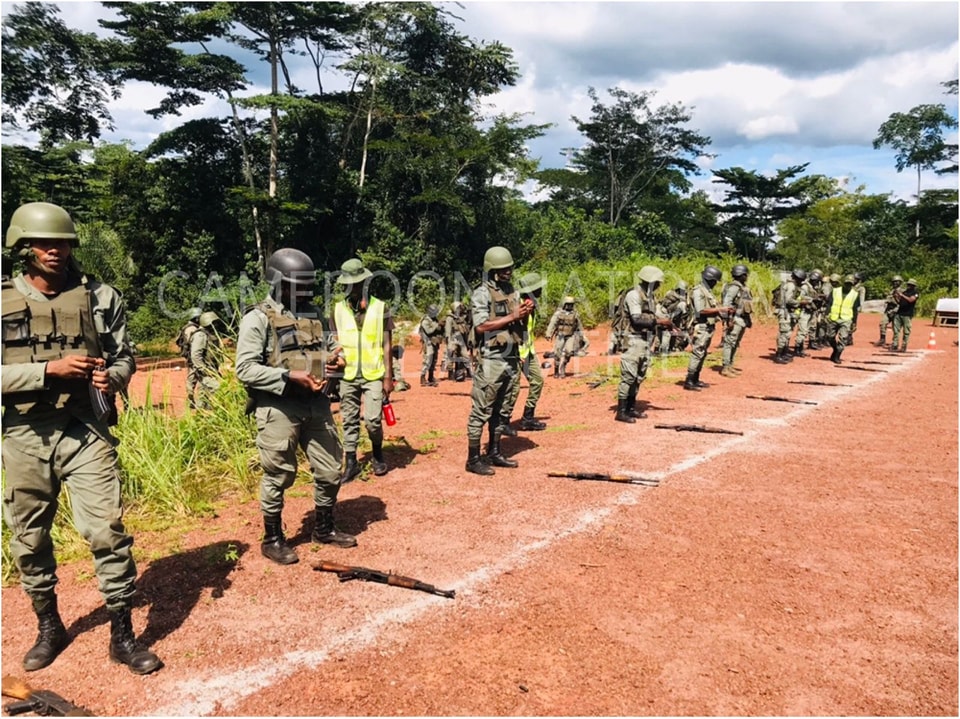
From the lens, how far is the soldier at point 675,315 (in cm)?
1268

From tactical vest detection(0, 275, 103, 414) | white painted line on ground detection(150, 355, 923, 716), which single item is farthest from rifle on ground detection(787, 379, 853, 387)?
tactical vest detection(0, 275, 103, 414)

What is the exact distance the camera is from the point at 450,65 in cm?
2588

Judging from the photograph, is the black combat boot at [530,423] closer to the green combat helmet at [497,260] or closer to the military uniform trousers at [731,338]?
the green combat helmet at [497,260]

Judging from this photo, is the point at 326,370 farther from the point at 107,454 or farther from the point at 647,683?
the point at 647,683

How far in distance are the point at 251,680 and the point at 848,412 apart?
8.42 metres

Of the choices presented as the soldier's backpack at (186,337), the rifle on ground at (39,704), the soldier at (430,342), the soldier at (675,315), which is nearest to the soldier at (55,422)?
the rifle on ground at (39,704)

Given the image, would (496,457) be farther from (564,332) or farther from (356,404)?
(564,332)

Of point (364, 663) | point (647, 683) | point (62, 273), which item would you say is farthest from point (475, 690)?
point (62, 273)

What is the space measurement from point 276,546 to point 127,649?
1.18 m

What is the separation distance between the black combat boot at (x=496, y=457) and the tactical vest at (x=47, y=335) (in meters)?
3.93

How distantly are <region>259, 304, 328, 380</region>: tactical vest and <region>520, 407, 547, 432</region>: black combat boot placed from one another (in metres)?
4.46

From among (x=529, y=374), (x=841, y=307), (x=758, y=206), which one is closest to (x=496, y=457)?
(x=529, y=374)

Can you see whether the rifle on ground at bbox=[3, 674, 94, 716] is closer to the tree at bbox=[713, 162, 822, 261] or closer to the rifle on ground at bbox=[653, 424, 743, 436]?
the rifle on ground at bbox=[653, 424, 743, 436]

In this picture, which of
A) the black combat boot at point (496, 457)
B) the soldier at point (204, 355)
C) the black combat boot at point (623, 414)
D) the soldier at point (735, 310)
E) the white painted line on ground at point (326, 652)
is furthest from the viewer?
the soldier at point (735, 310)
